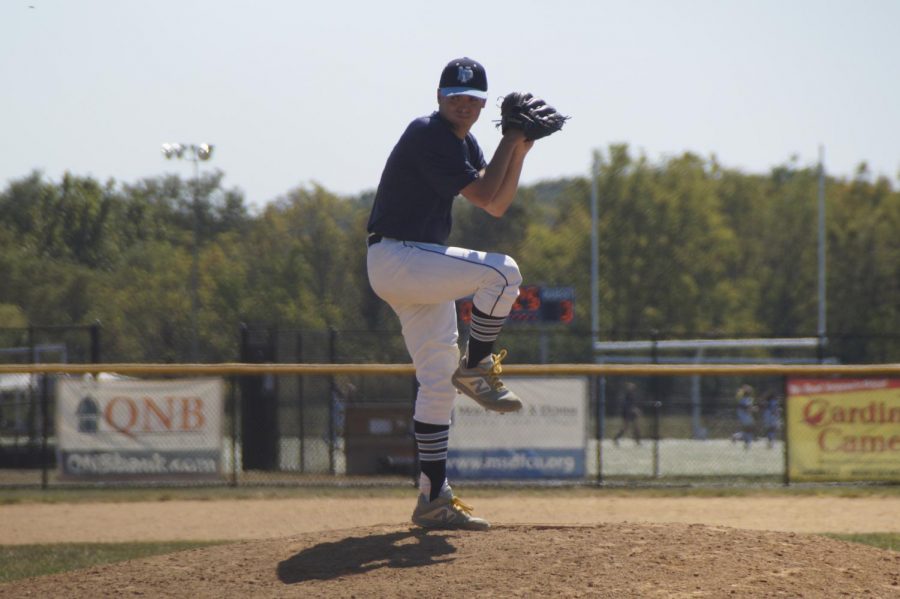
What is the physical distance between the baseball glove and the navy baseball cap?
14 cm

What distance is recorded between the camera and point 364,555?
5480 millimetres

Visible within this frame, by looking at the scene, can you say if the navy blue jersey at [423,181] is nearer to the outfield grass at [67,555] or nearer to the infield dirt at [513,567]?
the infield dirt at [513,567]

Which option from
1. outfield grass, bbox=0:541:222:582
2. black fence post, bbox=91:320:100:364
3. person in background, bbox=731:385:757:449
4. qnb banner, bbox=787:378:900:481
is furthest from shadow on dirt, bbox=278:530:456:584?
person in background, bbox=731:385:757:449

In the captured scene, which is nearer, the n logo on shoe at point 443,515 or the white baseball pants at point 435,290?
the white baseball pants at point 435,290

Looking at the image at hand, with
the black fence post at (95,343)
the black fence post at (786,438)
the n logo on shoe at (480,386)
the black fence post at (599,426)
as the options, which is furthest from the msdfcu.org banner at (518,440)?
the n logo on shoe at (480,386)

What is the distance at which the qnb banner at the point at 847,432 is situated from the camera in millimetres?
13219

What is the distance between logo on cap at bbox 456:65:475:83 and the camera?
5609mm

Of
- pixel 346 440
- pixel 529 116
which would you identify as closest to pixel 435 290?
pixel 529 116

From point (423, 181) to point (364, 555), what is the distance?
1824 mm

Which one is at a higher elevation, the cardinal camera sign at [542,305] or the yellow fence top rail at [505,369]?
the cardinal camera sign at [542,305]

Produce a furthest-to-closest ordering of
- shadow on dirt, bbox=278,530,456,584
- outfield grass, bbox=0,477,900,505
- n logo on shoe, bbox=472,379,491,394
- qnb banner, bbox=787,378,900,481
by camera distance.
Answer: qnb banner, bbox=787,378,900,481
outfield grass, bbox=0,477,900,505
n logo on shoe, bbox=472,379,491,394
shadow on dirt, bbox=278,530,456,584

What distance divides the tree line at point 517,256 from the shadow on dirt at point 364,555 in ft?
31.2

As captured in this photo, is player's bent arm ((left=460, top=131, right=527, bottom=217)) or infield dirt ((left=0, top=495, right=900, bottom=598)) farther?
player's bent arm ((left=460, top=131, right=527, bottom=217))

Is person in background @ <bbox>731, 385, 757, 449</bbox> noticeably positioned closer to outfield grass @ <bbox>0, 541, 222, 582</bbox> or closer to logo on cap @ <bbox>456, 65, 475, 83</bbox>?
outfield grass @ <bbox>0, 541, 222, 582</bbox>
